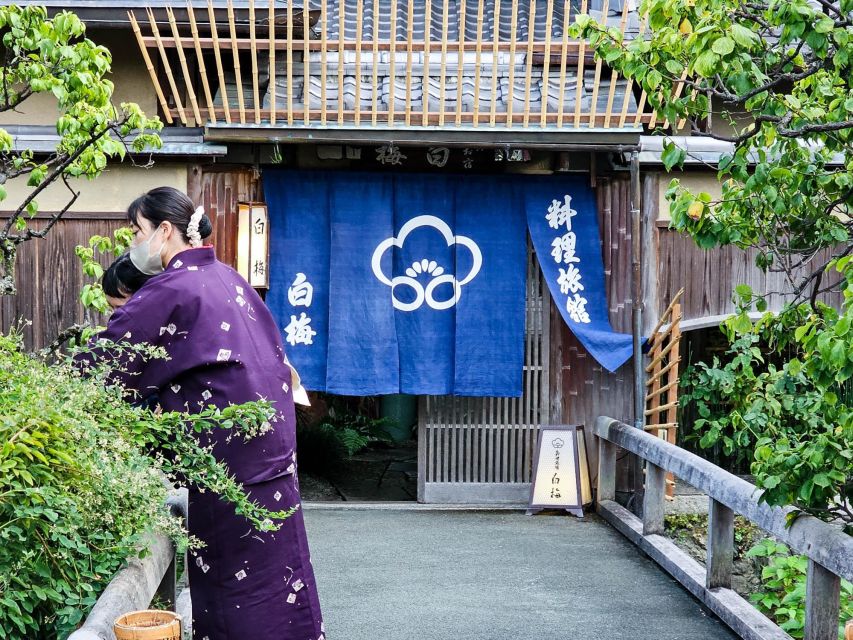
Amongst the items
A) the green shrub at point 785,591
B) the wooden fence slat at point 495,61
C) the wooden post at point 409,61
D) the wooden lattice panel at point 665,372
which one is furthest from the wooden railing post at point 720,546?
the wooden post at point 409,61

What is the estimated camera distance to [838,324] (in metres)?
3.70

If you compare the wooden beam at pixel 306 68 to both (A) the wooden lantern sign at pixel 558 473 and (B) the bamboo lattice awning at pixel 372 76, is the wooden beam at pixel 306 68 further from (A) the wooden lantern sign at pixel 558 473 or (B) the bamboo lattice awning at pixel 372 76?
(A) the wooden lantern sign at pixel 558 473

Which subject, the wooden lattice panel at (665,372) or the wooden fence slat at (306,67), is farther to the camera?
the wooden lattice panel at (665,372)

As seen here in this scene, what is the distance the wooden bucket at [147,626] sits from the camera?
2.90 meters

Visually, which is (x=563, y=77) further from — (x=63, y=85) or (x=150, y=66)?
(x=63, y=85)

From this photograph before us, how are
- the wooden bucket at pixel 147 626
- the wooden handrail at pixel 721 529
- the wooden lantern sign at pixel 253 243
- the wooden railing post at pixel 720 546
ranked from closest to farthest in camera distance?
1. the wooden bucket at pixel 147 626
2. the wooden handrail at pixel 721 529
3. the wooden railing post at pixel 720 546
4. the wooden lantern sign at pixel 253 243

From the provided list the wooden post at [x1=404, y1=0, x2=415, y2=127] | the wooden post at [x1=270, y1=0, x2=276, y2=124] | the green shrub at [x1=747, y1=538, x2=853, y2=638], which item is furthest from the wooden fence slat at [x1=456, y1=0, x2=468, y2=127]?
the green shrub at [x1=747, y1=538, x2=853, y2=638]

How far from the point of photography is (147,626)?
3.01m

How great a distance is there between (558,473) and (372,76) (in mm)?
4059

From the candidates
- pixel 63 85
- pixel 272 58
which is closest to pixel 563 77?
pixel 272 58

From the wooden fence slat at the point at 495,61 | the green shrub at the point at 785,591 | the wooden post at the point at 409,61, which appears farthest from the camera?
the wooden fence slat at the point at 495,61

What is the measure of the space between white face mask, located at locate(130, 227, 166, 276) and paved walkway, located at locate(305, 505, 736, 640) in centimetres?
291

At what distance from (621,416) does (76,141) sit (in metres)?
5.96

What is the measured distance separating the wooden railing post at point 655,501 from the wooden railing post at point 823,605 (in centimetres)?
283
